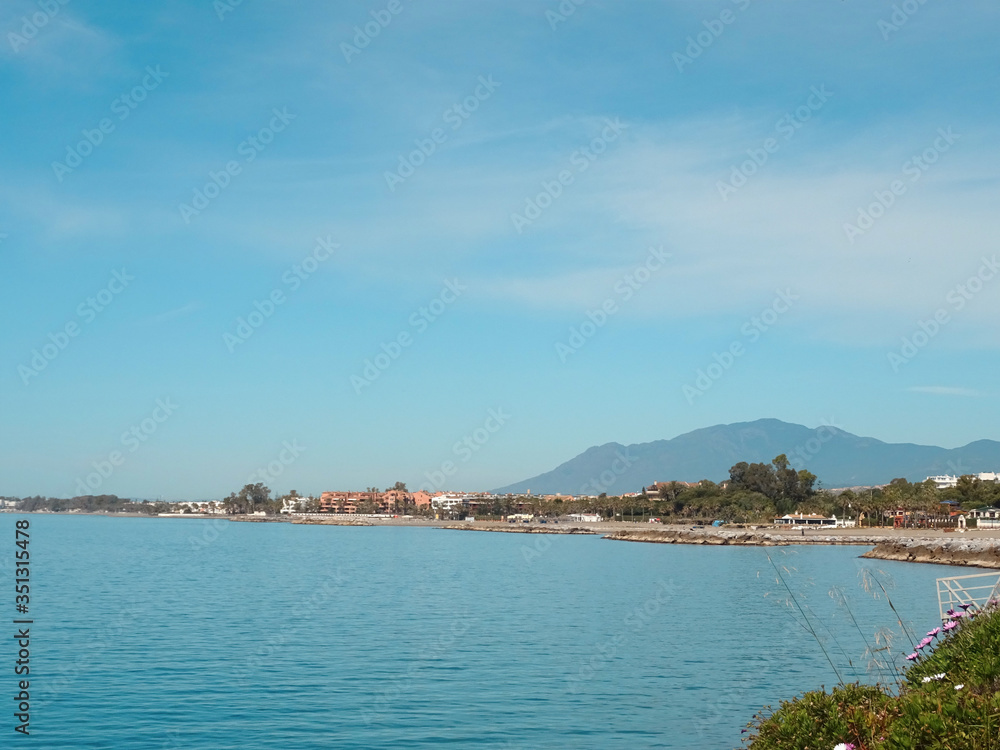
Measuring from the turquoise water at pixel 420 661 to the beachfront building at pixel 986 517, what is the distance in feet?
278

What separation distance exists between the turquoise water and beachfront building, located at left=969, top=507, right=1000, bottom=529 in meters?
84.8

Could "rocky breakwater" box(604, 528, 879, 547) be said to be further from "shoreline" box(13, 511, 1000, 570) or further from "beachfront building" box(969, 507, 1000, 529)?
"beachfront building" box(969, 507, 1000, 529)

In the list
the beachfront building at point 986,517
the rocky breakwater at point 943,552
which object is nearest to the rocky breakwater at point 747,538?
the beachfront building at point 986,517

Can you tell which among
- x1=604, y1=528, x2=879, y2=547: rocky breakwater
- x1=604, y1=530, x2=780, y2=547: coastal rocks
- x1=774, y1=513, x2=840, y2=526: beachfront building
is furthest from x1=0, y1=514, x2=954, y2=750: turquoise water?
x1=774, y1=513, x2=840, y2=526: beachfront building

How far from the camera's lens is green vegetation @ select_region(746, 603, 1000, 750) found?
25.3 ft

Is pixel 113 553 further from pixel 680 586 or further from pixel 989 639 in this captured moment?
pixel 989 639

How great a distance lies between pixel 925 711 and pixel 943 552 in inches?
2978

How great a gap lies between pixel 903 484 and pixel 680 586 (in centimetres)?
14240

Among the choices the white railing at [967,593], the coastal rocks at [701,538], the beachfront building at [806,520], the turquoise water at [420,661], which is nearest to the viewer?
the white railing at [967,593]

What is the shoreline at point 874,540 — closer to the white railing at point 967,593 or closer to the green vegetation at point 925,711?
the white railing at point 967,593

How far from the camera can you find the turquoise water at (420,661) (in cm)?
1850

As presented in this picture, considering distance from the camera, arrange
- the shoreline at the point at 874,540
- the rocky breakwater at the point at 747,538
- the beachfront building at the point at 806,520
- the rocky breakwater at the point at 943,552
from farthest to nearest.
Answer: the beachfront building at the point at 806,520
the rocky breakwater at the point at 747,538
the shoreline at the point at 874,540
the rocky breakwater at the point at 943,552

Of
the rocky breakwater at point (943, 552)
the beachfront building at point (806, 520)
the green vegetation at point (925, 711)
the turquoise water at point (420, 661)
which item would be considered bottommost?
the beachfront building at point (806, 520)

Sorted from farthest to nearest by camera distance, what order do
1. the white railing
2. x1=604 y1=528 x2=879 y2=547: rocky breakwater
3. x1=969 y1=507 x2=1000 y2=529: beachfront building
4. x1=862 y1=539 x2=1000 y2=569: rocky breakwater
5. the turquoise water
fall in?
1. x1=969 y1=507 x2=1000 y2=529: beachfront building
2. x1=604 y1=528 x2=879 y2=547: rocky breakwater
3. x1=862 y1=539 x2=1000 y2=569: rocky breakwater
4. the turquoise water
5. the white railing
